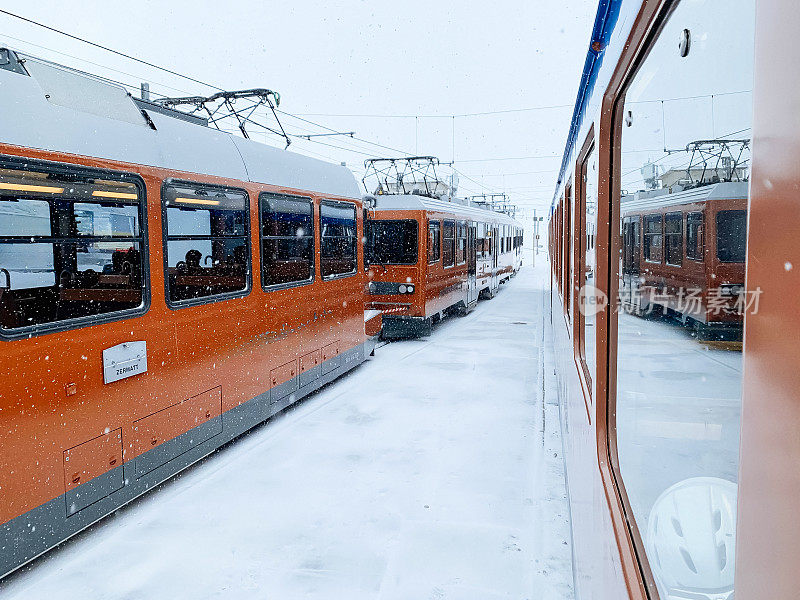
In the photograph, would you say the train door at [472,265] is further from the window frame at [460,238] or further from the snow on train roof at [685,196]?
the snow on train roof at [685,196]

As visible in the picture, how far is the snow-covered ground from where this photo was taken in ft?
11.0

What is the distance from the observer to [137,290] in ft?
13.4

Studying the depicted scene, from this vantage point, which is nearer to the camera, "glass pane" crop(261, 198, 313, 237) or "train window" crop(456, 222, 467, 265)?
"glass pane" crop(261, 198, 313, 237)

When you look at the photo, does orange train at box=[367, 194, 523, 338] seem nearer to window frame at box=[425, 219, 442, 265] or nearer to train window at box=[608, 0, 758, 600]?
window frame at box=[425, 219, 442, 265]

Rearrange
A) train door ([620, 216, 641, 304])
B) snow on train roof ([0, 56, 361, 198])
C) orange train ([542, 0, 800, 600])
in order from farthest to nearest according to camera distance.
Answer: snow on train roof ([0, 56, 361, 198]), train door ([620, 216, 641, 304]), orange train ([542, 0, 800, 600])

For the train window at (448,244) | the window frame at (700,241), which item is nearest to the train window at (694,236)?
the window frame at (700,241)

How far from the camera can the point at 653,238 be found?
1.85 meters

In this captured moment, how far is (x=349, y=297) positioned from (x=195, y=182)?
3.36 meters

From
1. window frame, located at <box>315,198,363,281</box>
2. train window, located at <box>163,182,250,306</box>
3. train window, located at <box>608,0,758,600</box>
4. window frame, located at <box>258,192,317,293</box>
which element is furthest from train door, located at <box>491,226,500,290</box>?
train window, located at <box>608,0,758,600</box>

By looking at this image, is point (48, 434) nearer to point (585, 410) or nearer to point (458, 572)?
point (458, 572)

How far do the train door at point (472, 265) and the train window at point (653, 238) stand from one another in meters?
12.9

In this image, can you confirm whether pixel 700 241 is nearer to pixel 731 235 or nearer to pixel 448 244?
pixel 731 235

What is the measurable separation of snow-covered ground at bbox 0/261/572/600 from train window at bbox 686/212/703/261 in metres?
2.51

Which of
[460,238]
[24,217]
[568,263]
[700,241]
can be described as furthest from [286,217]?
[460,238]
